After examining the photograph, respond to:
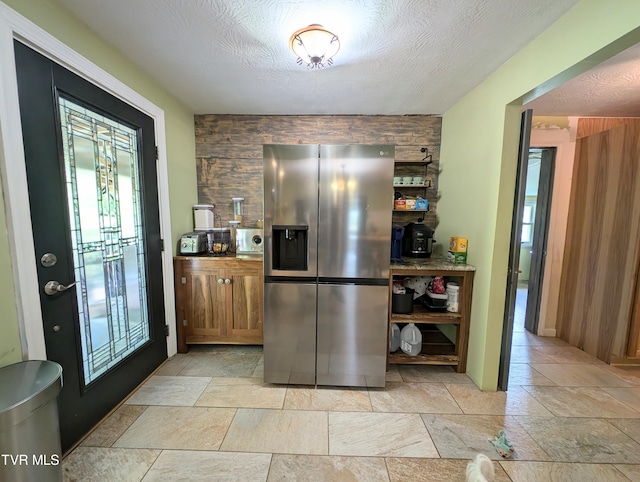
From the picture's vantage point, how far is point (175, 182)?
7.77 feet

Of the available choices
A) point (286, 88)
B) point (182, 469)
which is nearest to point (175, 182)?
point (286, 88)

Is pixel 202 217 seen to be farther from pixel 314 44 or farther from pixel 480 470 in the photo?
pixel 480 470

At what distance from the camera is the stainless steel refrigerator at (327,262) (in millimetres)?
1765

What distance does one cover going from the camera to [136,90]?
1.86 m

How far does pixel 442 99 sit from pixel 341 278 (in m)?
1.93

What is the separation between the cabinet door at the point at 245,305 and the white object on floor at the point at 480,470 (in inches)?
78.0

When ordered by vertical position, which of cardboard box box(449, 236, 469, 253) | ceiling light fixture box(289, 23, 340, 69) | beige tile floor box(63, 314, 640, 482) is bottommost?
beige tile floor box(63, 314, 640, 482)

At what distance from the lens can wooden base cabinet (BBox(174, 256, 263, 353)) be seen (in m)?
2.35

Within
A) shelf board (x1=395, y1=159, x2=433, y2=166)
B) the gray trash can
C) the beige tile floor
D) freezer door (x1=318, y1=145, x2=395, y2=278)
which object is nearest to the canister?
the beige tile floor

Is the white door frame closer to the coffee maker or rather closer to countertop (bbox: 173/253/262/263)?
countertop (bbox: 173/253/262/263)

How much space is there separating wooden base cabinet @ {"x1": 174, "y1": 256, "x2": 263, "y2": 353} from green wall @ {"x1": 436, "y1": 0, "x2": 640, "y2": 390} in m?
1.90

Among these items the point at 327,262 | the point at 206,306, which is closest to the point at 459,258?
the point at 327,262

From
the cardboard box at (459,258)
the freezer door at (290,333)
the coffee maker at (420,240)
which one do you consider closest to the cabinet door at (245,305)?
the freezer door at (290,333)

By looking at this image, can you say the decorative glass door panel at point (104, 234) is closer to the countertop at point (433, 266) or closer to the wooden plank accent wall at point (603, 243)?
the countertop at point (433, 266)
